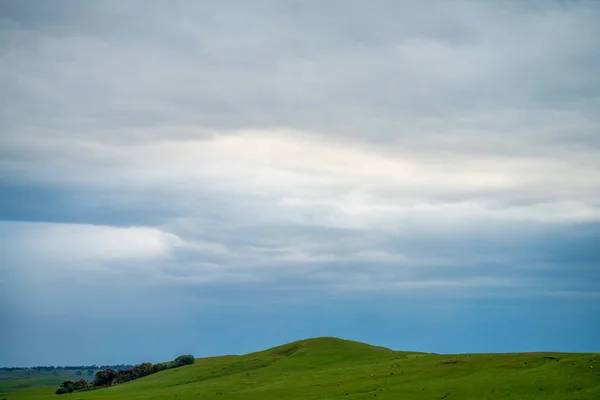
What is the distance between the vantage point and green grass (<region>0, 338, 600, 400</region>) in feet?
222

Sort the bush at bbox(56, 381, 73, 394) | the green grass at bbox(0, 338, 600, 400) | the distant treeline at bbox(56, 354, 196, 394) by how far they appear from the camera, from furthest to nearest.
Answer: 1. the distant treeline at bbox(56, 354, 196, 394)
2. the bush at bbox(56, 381, 73, 394)
3. the green grass at bbox(0, 338, 600, 400)

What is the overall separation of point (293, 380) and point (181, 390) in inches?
654

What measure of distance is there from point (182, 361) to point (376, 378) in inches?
2843

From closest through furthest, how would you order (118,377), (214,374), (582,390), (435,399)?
(582,390) < (435,399) < (214,374) < (118,377)

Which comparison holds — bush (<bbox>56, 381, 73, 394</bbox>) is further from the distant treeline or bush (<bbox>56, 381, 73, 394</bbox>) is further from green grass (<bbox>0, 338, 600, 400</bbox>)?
green grass (<bbox>0, 338, 600, 400</bbox>)

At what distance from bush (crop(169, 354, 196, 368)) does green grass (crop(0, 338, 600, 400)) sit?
648 inches

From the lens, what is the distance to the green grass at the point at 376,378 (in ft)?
222

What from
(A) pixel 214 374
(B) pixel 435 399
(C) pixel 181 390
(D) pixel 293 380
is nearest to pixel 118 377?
(A) pixel 214 374

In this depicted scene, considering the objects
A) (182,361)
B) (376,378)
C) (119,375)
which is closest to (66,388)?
(119,375)

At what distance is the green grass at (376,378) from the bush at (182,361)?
16454 mm

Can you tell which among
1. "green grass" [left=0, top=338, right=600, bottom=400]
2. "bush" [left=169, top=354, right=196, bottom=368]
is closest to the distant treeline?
"bush" [left=169, top=354, right=196, bottom=368]

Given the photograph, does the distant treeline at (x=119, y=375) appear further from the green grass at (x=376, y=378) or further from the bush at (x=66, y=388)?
the green grass at (x=376, y=378)

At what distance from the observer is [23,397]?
113562mm

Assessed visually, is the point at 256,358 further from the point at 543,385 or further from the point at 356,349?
the point at 543,385
